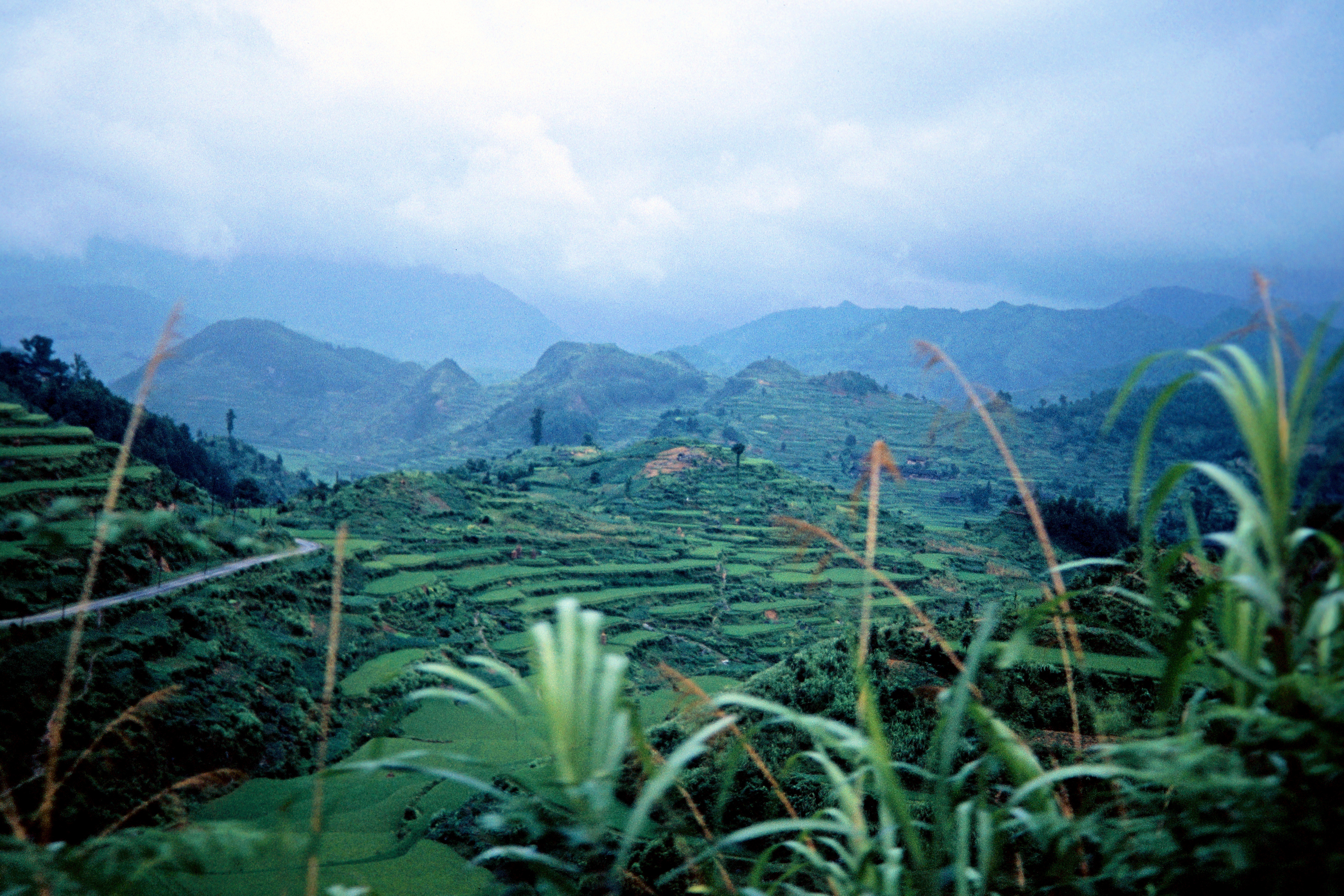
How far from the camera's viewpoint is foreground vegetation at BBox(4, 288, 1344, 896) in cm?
144

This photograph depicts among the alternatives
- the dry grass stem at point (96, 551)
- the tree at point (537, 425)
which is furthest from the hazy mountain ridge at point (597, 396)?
the dry grass stem at point (96, 551)

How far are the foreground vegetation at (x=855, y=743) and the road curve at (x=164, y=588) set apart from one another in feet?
3.25

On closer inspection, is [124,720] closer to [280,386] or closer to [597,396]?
[597,396]

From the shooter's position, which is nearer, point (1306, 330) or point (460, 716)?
point (1306, 330)

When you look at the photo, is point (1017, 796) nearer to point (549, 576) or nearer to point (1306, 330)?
point (1306, 330)

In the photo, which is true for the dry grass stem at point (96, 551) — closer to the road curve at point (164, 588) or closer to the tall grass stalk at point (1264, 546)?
the tall grass stalk at point (1264, 546)

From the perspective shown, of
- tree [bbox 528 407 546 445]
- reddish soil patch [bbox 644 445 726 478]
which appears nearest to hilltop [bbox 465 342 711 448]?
tree [bbox 528 407 546 445]

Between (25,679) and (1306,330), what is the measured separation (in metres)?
19.6

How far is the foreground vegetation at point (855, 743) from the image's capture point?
1438 mm

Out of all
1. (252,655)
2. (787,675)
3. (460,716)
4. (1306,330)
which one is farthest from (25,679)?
(1306,330)

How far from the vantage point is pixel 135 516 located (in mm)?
1930

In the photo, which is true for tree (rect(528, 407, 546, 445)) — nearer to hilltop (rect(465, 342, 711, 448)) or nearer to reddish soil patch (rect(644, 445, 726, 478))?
hilltop (rect(465, 342, 711, 448))

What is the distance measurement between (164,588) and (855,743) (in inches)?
1061

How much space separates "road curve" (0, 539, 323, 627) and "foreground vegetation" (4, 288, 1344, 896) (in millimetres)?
990
